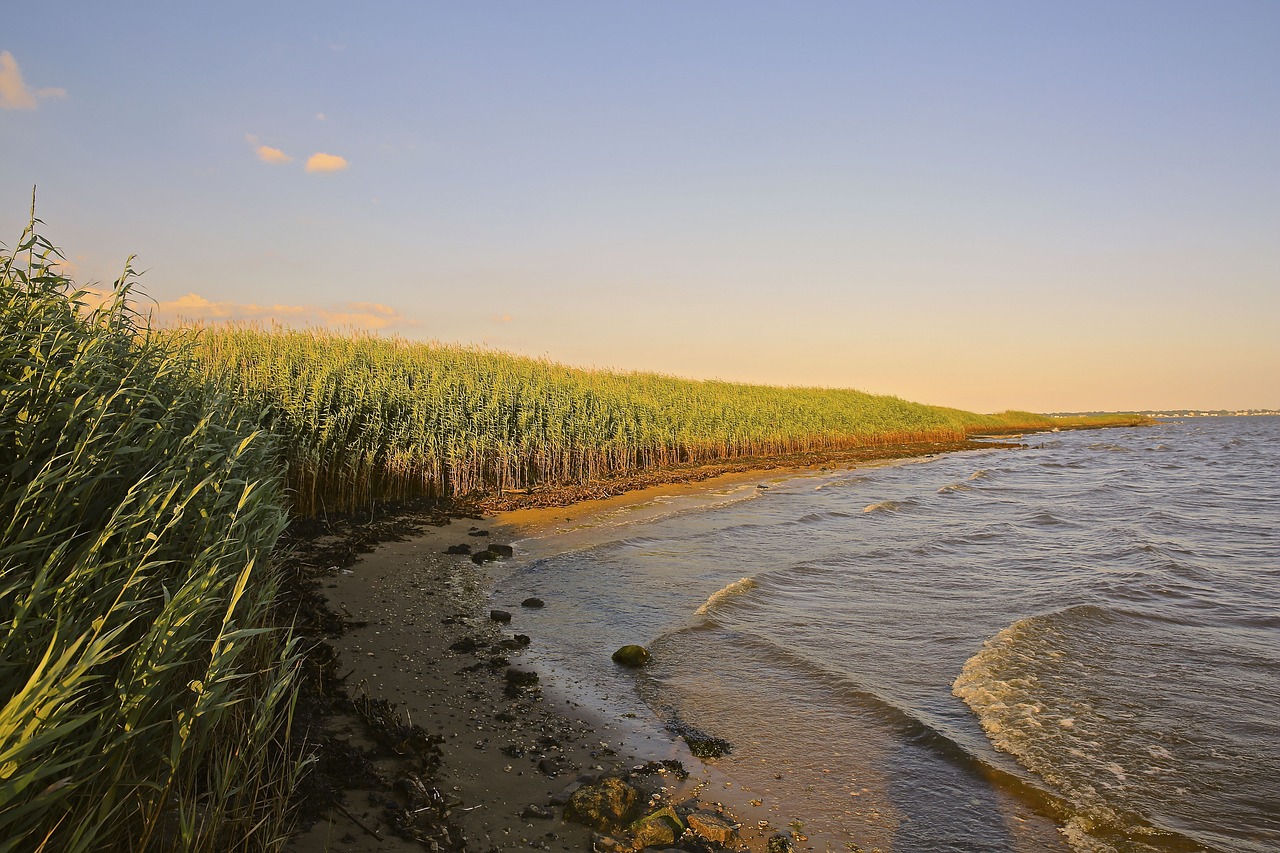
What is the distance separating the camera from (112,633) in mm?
2660

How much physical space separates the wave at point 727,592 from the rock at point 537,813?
196 inches

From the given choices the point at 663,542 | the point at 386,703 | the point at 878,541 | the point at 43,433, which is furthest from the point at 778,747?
the point at 878,541

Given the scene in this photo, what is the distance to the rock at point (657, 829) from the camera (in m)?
4.22

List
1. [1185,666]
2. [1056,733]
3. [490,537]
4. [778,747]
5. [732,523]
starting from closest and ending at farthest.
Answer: [778,747] → [1056,733] → [1185,666] → [490,537] → [732,523]

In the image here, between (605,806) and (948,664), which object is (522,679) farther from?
(948,664)

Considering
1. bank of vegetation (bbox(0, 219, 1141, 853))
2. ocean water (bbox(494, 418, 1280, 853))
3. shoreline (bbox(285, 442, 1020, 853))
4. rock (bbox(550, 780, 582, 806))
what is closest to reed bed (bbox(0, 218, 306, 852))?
bank of vegetation (bbox(0, 219, 1141, 853))

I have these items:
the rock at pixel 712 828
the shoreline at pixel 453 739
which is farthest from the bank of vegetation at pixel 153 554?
the rock at pixel 712 828

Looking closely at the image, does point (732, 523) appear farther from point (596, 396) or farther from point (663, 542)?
point (596, 396)

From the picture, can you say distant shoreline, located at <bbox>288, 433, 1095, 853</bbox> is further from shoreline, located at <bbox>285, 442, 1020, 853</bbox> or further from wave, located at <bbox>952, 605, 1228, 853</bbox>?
wave, located at <bbox>952, 605, 1228, 853</bbox>

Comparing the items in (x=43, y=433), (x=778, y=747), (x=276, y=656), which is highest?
(x=43, y=433)

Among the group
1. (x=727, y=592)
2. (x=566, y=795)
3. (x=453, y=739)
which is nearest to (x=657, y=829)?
(x=566, y=795)

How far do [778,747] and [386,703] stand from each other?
11.3 feet

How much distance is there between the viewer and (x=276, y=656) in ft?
19.5

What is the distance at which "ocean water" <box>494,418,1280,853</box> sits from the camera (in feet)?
16.5
